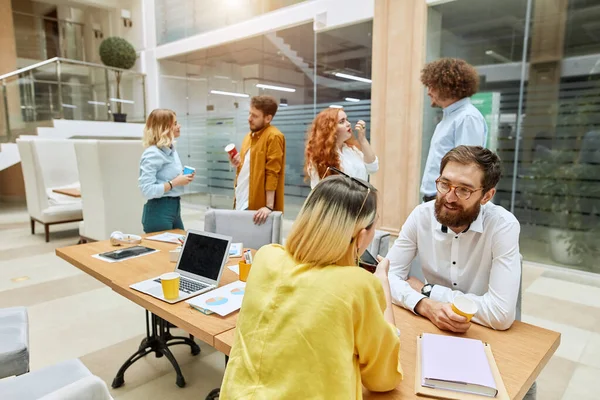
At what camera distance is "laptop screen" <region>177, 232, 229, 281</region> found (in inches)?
67.3

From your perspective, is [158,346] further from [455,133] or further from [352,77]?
[352,77]

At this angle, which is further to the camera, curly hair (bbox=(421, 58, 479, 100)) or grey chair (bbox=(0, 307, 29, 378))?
curly hair (bbox=(421, 58, 479, 100))

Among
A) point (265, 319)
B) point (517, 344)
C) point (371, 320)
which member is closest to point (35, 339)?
point (265, 319)

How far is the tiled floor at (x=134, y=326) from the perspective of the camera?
2172 mm

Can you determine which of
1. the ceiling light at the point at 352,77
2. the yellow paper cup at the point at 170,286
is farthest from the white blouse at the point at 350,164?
the ceiling light at the point at 352,77

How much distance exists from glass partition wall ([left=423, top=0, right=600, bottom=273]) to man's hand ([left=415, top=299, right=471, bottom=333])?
3708 millimetres

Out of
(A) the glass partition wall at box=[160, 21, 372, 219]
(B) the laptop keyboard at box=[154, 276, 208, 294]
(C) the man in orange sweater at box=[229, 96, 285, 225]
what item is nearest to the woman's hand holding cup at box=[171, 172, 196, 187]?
(C) the man in orange sweater at box=[229, 96, 285, 225]

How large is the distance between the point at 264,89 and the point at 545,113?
448 cm

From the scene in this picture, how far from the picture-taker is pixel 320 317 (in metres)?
0.89

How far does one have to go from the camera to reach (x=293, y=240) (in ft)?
3.35

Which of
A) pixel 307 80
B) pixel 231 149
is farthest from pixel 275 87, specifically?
pixel 231 149

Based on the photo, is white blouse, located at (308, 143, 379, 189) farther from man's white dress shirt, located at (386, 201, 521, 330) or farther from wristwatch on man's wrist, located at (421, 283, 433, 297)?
wristwatch on man's wrist, located at (421, 283, 433, 297)

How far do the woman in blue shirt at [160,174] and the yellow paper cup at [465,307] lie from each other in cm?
189

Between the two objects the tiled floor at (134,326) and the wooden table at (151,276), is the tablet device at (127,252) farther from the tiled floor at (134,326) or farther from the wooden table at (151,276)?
the tiled floor at (134,326)
